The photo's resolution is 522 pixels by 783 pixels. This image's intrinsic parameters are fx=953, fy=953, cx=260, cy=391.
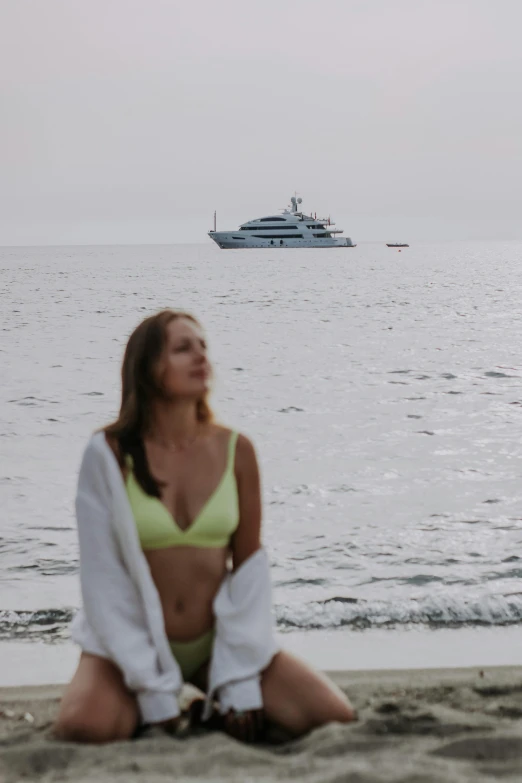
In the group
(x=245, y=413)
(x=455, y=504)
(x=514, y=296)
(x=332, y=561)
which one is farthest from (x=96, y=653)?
(x=514, y=296)

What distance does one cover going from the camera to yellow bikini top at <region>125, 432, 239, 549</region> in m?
2.78

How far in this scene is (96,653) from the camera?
9.35 ft

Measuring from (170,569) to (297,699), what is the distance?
0.54 metres

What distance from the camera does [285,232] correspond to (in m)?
104

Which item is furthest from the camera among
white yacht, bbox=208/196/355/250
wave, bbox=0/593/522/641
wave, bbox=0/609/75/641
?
white yacht, bbox=208/196/355/250

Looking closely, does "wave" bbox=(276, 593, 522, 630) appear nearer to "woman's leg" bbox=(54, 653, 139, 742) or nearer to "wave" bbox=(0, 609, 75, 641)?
"wave" bbox=(0, 609, 75, 641)

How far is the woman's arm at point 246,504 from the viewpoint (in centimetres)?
289

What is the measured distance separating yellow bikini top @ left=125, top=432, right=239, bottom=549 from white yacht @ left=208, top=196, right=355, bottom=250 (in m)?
98.7

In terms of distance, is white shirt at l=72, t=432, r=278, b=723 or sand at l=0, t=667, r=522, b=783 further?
white shirt at l=72, t=432, r=278, b=723

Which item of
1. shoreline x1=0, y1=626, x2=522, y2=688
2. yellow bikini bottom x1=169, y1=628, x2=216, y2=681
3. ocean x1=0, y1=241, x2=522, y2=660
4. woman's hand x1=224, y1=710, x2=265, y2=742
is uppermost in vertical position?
yellow bikini bottom x1=169, y1=628, x2=216, y2=681

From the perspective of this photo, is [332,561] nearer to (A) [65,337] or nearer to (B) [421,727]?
(B) [421,727]

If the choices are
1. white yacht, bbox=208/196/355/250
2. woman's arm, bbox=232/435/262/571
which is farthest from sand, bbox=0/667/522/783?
white yacht, bbox=208/196/355/250

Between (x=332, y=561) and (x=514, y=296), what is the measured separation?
146 ft

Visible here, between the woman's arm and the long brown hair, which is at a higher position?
the long brown hair
